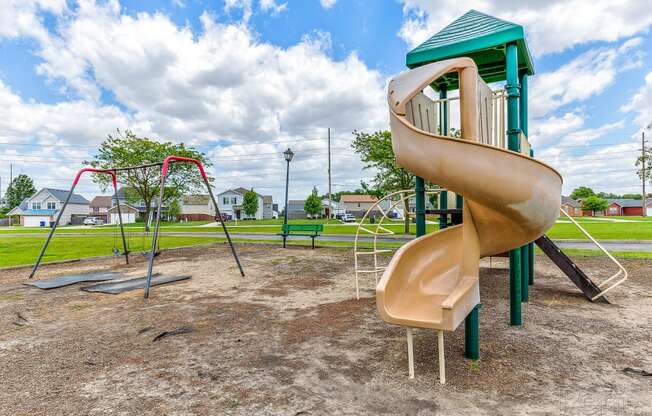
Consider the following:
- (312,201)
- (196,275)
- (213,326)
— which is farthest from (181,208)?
(213,326)

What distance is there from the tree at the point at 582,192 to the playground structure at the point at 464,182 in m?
92.6

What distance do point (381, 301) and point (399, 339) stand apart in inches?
49.6

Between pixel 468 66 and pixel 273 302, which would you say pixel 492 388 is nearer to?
pixel 468 66

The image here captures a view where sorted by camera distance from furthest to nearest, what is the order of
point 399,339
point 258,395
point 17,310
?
point 17,310 < point 399,339 < point 258,395

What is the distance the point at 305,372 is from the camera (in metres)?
2.98

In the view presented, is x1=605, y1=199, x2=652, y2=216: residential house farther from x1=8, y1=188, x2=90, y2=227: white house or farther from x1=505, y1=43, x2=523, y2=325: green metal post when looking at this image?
x1=8, y1=188, x2=90, y2=227: white house

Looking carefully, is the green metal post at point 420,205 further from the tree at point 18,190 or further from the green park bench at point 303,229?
the tree at point 18,190

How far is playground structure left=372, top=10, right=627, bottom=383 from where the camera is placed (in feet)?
8.66

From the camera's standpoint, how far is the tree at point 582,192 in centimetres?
7771

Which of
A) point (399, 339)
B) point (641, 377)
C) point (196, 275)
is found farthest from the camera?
point (196, 275)

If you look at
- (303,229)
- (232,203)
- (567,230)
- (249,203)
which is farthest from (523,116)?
(232,203)

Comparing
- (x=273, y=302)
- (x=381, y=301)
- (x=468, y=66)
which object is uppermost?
(x=468, y=66)

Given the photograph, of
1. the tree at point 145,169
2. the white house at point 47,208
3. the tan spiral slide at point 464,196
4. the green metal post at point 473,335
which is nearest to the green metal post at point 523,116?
the tan spiral slide at point 464,196

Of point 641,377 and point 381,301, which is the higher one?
point 381,301
